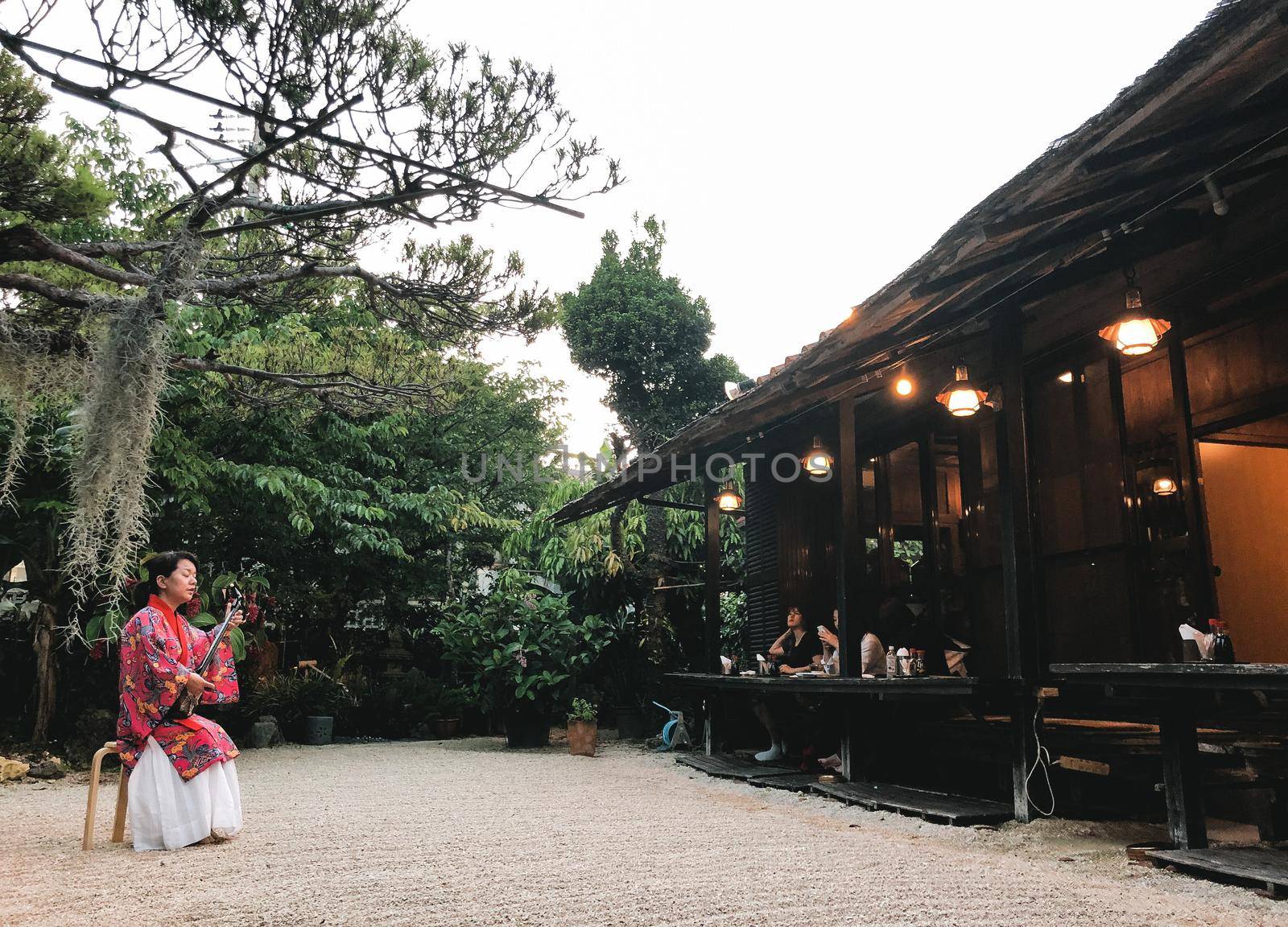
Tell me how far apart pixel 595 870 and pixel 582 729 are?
240 inches

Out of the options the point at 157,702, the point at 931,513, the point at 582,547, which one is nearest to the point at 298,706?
the point at 582,547

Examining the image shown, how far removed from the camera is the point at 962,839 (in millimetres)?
4805

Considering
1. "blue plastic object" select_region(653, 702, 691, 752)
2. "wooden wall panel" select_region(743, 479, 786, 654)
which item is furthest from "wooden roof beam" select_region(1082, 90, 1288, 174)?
"blue plastic object" select_region(653, 702, 691, 752)

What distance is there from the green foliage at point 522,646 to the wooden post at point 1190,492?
268 inches

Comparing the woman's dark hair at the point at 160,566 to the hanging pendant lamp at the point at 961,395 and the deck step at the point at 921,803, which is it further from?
the hanging pendant lamp at the point at 961,395

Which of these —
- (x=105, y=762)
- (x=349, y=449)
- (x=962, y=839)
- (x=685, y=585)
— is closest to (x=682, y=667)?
(x=685, y=585)

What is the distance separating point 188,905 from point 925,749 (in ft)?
15.7

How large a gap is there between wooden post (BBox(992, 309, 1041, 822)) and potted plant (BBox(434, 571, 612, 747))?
6.15 metres

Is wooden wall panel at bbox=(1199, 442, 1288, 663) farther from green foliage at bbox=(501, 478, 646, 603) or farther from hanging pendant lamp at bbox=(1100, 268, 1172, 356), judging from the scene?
green foliage at bbox=(501, 478, 646, 603)

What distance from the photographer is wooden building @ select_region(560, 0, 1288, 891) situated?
158 inches

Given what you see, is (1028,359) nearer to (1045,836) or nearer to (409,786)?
(1045,836)

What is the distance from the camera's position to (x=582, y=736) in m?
10.1

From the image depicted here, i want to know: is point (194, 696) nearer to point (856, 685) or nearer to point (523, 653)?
point (856, 685)

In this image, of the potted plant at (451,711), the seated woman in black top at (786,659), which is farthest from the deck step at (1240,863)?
the potted plant at (451,711)
